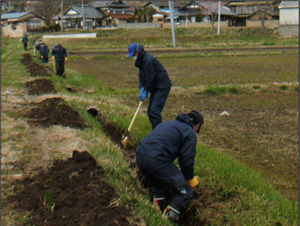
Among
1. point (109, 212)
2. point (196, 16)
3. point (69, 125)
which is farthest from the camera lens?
point (196, 16)

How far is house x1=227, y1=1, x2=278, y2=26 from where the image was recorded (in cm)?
5513

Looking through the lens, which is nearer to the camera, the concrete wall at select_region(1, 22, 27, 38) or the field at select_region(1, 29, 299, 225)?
the field at select_region(1, 29, 299, 225)

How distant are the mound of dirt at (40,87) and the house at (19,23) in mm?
22674

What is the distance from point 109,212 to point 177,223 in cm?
110

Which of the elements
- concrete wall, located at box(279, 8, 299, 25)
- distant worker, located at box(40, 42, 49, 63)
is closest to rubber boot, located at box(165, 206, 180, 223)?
distant worker, located at box(40, 42, 49, 63)

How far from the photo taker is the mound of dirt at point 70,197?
3824 mm

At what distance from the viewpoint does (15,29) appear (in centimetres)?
4312

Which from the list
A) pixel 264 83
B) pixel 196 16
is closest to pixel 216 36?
pixel 196 16

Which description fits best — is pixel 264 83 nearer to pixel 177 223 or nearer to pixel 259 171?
pixel 259 171

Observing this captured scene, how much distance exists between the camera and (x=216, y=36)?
48500mm

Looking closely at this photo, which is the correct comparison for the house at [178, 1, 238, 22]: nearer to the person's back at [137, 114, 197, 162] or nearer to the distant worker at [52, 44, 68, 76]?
the distant worker at [52, 44, 68, 76]

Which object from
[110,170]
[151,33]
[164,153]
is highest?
[151,33]

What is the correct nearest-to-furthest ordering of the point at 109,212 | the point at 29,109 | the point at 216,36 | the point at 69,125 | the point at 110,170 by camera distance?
the point at 109,212, the point at 110,170, the point at 69,125, the point at 29,109, the point at 216,36

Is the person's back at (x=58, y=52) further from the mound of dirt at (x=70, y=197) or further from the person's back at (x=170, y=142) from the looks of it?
the person's back at (x=170, y=142)
